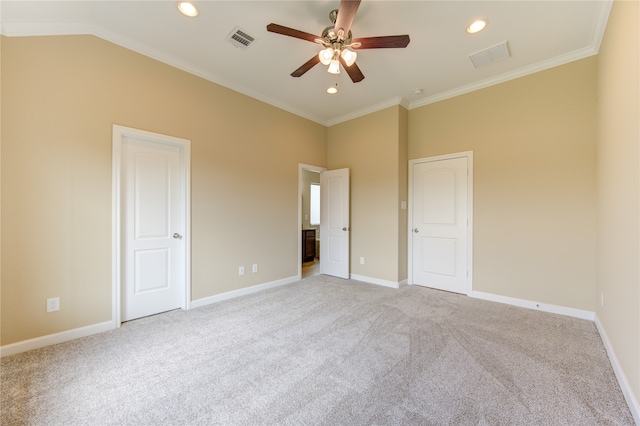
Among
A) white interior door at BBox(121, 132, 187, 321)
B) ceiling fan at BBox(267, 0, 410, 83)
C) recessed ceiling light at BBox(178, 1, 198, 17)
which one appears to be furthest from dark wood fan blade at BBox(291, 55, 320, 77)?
white interior door at BBox(121, 132, 187, 321)

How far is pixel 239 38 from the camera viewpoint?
2666mm

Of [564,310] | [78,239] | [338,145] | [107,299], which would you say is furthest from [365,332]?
[338,145]

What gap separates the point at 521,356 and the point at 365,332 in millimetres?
1334

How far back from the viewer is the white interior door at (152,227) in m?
2.81

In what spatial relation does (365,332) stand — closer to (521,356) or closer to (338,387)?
(338,387)

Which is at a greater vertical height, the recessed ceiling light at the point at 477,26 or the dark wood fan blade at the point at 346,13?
Result: the recessed ceiling light at the point at 477,26

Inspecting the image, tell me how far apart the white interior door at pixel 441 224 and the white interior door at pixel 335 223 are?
47.1 inches

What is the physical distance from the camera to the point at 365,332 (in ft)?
8.45

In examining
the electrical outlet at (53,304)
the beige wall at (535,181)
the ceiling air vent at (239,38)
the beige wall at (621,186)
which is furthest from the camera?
the beige wall at (535,181)

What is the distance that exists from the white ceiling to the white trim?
2.99 meters

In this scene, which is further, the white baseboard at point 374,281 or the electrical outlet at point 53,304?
the white baseboard at point 374,281

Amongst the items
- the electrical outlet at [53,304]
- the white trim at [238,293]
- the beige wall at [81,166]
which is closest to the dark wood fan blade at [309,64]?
the beige wall at [81,166]

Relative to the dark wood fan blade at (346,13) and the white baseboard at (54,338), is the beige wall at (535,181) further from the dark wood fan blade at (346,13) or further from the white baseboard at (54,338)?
the white baseboard at (54,338)

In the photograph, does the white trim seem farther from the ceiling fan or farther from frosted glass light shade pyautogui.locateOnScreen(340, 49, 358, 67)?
frosted glass light shade pyautogui.locateOnScreen(340, 49, 358, 67)
